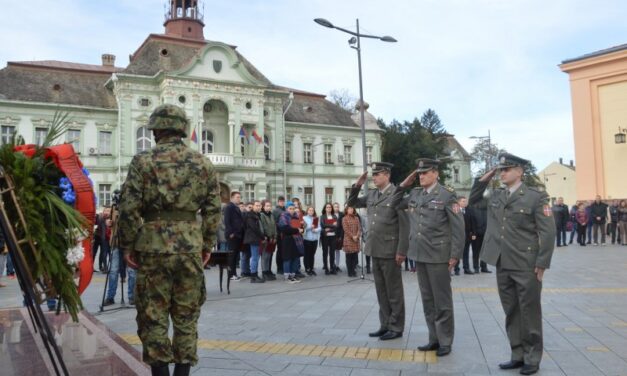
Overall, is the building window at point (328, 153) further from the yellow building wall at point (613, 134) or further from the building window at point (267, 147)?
the yellow building wall at point (613, 134)

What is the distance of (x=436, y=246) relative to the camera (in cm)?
594

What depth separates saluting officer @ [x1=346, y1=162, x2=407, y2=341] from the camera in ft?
21.3

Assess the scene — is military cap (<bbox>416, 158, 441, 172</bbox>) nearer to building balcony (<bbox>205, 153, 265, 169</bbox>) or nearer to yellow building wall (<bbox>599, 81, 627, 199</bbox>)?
yellow building wall (<bbox>599, 81, 627, 199</bbox>)

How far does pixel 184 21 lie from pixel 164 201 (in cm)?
4371

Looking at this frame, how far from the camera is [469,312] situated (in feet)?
26.3

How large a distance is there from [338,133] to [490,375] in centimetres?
4251

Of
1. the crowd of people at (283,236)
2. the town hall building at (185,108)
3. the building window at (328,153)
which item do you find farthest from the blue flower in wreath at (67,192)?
the building window at (328,153)

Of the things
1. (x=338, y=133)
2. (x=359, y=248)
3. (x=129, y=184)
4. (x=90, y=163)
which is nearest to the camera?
(x=129, y=184)

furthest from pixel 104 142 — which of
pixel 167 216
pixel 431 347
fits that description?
pixel 167 216

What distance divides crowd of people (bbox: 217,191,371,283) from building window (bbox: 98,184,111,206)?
24.6m

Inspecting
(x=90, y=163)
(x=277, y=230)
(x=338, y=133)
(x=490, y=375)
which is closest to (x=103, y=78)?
(x=90, y=163)

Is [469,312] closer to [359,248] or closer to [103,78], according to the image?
[359,248]

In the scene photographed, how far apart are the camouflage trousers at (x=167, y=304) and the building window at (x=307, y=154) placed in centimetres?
4093

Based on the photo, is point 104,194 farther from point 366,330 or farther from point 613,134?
point 366,330
